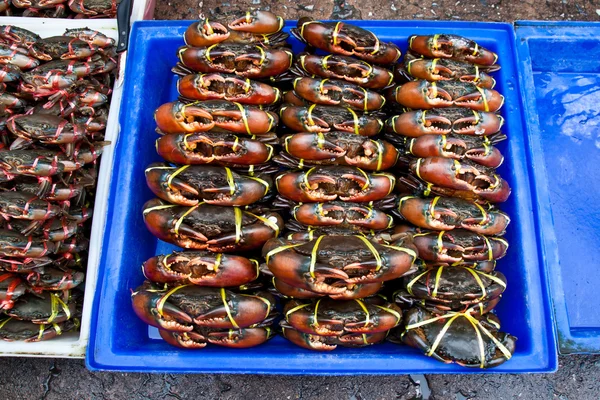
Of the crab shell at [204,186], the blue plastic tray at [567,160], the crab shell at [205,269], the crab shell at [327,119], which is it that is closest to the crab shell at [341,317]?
the crab shell at [205,269]

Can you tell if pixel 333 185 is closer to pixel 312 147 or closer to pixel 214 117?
pixel 312 147

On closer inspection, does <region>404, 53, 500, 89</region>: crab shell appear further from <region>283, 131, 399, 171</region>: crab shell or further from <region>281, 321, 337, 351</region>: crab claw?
<region>281, 321, 337, 351</region>: crab claw

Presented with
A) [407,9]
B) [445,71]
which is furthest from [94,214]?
[407,9]

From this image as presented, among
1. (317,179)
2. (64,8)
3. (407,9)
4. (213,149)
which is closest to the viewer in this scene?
(317,179)

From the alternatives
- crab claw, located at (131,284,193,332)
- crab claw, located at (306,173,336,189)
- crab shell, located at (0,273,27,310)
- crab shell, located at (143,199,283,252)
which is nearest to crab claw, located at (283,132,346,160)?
crab claw, located at (306,173,336,189)

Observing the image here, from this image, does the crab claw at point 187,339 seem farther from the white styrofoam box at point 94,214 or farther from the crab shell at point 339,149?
the crab shell at point 339,149
